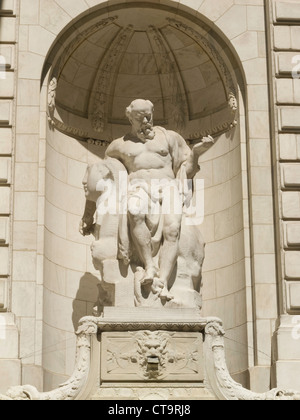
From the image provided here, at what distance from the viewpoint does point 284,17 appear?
1600cm

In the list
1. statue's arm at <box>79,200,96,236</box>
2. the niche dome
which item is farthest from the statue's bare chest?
the niche dome

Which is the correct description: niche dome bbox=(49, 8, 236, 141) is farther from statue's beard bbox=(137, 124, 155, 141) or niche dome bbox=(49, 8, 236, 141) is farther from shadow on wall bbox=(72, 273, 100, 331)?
shadow on wall bbox=(72, 273, 100, 331)

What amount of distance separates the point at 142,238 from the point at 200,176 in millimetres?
2442

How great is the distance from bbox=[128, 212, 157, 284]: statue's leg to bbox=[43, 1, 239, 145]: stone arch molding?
2.34m

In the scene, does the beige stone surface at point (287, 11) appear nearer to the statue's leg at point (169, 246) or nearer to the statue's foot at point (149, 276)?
the statue's leg at point (169, 246)

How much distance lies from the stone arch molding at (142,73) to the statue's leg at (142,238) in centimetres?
234

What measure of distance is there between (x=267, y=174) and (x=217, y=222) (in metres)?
1.11

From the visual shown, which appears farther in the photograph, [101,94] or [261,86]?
[101,94]

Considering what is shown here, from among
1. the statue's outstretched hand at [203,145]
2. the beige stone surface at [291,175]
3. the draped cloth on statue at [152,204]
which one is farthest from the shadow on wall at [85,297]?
the beige stone surface at [291,175]

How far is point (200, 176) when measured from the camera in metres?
16.7

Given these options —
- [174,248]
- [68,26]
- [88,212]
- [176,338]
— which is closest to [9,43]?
[68,26]

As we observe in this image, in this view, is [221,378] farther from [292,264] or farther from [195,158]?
[195,158]

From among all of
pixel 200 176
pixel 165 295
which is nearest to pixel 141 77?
pixel 200 176

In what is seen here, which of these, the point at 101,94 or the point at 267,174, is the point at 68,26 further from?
the point at 267,174
